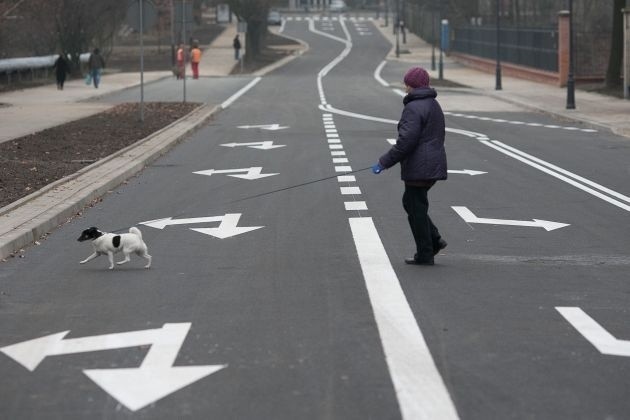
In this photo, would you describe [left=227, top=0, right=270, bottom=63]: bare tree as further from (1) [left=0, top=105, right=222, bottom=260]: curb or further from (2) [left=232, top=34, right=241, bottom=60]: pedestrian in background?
(1) [left=0, top=105, right=222, bottom=260]: curb

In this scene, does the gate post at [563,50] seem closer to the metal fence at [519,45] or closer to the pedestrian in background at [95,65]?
the metal fence at [519,45]

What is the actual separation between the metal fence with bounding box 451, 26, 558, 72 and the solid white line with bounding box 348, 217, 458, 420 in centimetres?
4515

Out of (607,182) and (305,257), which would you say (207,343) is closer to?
(305,257)

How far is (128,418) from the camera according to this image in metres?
6.59

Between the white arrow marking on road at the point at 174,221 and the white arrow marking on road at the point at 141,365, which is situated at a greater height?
the white arrow marking on road at the point at 174,221

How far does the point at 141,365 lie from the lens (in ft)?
25.2

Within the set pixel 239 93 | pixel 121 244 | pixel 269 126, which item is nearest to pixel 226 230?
pixel 121 244

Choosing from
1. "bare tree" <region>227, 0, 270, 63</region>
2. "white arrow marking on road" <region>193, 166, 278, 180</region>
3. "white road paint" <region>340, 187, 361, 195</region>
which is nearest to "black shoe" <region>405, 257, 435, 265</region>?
"white road paint" <region>340, 187, 361, 195</region>

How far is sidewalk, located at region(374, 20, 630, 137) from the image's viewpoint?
33188 millimetres

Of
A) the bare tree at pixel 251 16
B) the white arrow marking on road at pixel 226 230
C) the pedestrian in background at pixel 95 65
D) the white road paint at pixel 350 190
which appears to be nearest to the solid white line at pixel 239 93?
the pedestrian in background at pixel 95 65

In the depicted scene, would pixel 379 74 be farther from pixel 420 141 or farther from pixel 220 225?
pixel 420 141

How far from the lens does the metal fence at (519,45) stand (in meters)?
56.1

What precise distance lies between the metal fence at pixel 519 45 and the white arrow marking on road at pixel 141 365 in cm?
4795

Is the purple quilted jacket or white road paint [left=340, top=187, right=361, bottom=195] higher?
the purple quilted jacket
